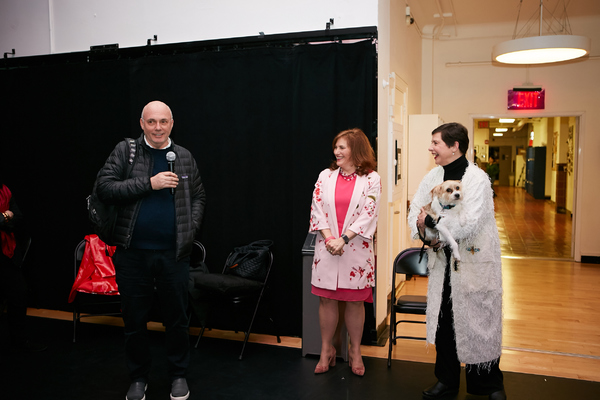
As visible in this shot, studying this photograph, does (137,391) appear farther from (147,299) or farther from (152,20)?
(152,20)

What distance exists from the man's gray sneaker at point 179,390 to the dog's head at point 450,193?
6.63 ft

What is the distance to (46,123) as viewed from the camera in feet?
16.4

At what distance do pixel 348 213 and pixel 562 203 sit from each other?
40.0 ft

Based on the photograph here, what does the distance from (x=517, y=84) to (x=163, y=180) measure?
662 centimetres

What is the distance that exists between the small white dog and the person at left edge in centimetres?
152

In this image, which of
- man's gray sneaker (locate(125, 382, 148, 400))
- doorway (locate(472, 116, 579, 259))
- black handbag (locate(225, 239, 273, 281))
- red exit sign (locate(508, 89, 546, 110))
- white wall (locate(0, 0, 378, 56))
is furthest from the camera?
doorway (locate(472, 116, 579, 259))

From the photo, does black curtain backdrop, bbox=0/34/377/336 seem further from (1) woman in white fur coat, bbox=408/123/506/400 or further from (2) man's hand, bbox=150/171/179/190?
(2) man's hand, bbox=150/171/179/190

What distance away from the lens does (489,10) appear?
6.99 meters

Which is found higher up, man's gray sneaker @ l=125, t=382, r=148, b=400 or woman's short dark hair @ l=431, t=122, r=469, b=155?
woman's short dark hair @ l=431, t=122, r=469, b=155

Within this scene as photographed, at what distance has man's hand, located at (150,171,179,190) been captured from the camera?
289 centimetres

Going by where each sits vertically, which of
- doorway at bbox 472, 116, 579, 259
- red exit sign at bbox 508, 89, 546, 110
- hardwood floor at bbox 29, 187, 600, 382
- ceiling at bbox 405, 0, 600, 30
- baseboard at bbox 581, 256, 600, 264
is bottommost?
hardwood floor at bbox 29, 187, 600, 382

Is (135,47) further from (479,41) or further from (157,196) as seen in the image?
(479,41)

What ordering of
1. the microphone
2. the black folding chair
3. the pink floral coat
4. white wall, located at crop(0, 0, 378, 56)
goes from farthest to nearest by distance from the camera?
white wall, located at crop(0, 0, 378, 56), the black folding chair, the pink floral coat, the microphone

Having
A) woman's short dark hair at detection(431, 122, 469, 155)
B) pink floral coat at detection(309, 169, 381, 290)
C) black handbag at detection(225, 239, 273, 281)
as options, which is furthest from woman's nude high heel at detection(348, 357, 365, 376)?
woman's short dark hair at detection(431, 122, 469, 155)
